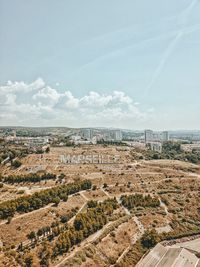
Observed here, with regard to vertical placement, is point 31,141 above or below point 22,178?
above

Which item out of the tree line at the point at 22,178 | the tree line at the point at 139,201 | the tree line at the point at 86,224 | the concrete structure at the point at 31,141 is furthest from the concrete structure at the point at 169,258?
the concrete structure at the point at 31,141

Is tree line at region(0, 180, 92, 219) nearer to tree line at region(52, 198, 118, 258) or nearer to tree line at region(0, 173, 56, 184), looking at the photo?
tree line at region(52, 198, 118, 258)

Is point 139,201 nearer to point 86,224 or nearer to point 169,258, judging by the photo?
point 86,224

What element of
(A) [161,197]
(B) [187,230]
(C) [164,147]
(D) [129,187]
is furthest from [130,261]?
(C) [164,147]

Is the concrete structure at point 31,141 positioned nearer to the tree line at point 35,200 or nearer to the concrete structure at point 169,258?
the tree line at point 35,200


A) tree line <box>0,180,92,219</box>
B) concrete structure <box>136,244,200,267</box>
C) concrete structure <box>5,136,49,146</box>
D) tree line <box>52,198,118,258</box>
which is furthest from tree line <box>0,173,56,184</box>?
concrete structure <box>5,136,49,146</box>

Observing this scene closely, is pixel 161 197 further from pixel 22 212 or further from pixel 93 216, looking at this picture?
pixel 22 212

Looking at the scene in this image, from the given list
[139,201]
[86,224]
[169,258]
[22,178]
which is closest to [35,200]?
[86,224]
